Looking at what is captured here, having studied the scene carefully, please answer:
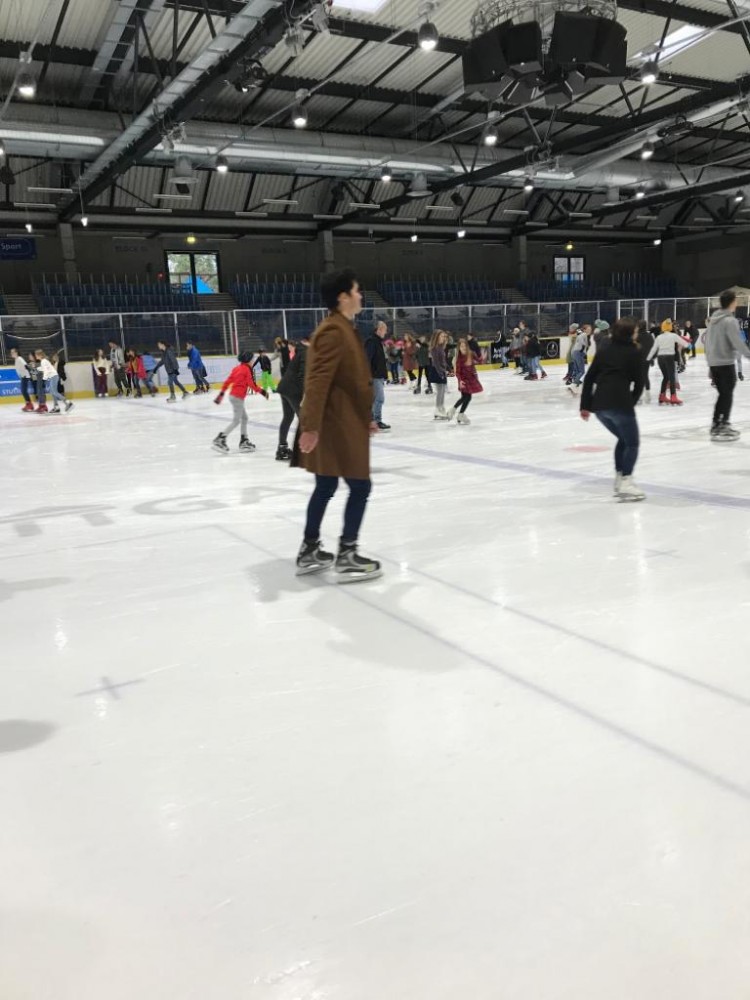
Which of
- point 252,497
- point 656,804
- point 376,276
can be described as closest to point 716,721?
point 656,804

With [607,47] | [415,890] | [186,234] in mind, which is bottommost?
[415,890]

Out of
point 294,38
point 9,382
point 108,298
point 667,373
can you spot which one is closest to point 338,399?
point 667,373

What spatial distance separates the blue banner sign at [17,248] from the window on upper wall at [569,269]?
2314 centimetres

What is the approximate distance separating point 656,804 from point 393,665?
108 centimetres

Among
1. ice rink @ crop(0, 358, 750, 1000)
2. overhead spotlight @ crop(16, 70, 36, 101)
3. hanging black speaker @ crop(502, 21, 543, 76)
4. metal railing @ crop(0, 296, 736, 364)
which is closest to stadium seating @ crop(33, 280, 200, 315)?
metal railing @ crop(0, 296, 736, 364)

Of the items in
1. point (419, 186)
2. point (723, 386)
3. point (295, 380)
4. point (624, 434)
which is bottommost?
point (624, 434)

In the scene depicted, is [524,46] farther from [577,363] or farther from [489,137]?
[489,137]

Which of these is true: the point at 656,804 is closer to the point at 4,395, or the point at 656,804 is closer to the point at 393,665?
the point at 393,665

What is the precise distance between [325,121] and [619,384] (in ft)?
66.0

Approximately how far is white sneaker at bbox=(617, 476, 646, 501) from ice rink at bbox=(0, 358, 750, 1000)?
1.65ft

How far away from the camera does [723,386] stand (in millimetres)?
7707

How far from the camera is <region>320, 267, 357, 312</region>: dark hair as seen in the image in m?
3.48

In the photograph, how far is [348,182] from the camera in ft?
91.4

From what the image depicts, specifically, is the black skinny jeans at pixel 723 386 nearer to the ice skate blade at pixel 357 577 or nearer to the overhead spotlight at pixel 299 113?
the ice skate blade at pixel 357 577
